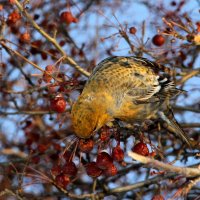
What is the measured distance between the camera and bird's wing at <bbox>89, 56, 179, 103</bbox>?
4922 millimetres

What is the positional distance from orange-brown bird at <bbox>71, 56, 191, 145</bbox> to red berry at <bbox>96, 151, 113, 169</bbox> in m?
0.52

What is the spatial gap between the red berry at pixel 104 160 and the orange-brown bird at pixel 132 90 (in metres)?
0.52

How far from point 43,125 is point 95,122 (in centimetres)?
263

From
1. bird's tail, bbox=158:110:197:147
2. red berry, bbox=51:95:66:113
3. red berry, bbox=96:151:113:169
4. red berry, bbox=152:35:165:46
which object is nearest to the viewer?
red berry, bbox=96:151:113:169

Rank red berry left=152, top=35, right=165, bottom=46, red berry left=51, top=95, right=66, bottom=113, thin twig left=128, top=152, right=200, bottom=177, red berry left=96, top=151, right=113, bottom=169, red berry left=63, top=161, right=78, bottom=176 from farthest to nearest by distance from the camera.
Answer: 1. red berry left=152, top=35, right=165, bottom=46
2. red berry left=51, top=95, right=66, bottom=113
3. red berry left=63, top=161, right=78, bottom=176
4. red berry left=96, top=151, right=113, bottom=169
5. thin twig left=128, top=152, right=200, bottom=177

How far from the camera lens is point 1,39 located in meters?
4.34

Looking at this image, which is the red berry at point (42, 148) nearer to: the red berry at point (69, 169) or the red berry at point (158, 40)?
the red berry at point (69, 169)

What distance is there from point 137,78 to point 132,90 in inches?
5.7

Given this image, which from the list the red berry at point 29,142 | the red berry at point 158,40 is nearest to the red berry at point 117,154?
the red berry at point 29,142

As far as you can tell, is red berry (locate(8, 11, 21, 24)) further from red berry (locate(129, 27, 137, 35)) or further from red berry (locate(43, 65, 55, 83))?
red berry (locate(129, 27, 137, 35))

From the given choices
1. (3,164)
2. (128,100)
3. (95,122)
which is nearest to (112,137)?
(95,122)

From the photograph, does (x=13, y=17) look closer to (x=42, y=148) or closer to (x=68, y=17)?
(x=68, y=17)

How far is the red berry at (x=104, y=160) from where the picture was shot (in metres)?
3.79

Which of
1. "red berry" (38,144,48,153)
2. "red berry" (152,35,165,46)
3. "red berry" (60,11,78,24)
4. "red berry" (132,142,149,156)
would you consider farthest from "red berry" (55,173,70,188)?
"red berry" (152,35,165,46)
